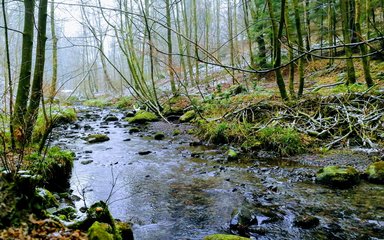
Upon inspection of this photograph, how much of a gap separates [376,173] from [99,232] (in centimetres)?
505

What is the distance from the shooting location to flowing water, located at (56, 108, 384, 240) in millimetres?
4164

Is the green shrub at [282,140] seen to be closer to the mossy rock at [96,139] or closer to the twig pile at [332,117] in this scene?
the twig pile at [332,117]

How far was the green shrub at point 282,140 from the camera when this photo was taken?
24.9 feet

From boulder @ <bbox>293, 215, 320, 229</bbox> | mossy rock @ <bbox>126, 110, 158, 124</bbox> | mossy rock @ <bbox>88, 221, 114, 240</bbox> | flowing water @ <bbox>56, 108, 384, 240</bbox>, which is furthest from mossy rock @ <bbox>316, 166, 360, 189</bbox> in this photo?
mossy rock @ <bbox>126, 110, 158, 124</bbox>

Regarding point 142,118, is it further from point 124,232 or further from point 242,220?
point 124,232

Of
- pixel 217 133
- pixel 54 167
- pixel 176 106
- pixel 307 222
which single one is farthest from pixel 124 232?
pixel 176 106

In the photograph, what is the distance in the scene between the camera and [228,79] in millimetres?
21531

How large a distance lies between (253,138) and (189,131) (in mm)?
3387

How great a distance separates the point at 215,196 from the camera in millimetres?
5422

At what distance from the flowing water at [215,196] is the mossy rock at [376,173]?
20cm

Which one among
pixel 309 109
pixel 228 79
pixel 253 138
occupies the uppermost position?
pixel 228 79

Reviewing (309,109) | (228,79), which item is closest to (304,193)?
(309,109)

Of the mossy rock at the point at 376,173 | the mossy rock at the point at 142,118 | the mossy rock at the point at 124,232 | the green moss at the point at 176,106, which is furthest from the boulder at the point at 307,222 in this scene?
the mossy rock at the point at 142,118

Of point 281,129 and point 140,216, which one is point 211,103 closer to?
point 281,129
